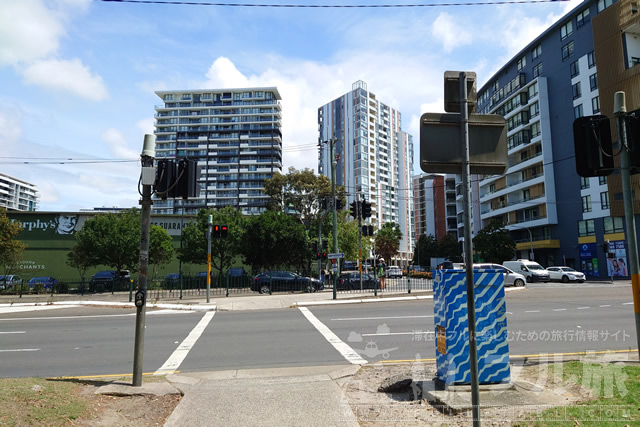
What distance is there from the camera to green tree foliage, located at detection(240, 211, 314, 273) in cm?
3875

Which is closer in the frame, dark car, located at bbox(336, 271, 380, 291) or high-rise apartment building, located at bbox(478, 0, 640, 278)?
dark car, located at bbox(336, 271, 380, 291)

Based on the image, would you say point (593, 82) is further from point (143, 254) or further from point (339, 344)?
point (143, 254)

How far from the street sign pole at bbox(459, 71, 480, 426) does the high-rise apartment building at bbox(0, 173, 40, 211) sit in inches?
6995

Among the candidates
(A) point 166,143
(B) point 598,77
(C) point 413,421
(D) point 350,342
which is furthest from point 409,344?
(A) point 166,143

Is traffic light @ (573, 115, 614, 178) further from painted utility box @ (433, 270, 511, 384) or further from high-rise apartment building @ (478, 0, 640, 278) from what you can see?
high-rise apartment building @ (478, 0, 640, 278)

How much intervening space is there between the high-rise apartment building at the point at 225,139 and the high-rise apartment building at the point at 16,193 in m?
73.8

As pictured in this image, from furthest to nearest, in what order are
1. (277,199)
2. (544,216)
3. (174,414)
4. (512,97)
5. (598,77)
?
1. (512,97)
2. (544,216)
3. (277,199)
4. (598,77)
5. (174,414)

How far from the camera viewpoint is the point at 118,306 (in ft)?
68.5

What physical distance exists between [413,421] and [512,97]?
65668mm

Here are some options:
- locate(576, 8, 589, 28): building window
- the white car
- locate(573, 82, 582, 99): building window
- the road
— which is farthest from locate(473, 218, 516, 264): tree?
the road

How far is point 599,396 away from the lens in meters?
4.86

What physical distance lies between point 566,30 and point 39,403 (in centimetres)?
6367

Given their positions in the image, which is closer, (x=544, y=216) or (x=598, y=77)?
(x=598, y=77)

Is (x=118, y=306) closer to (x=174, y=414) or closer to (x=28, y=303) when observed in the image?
(x=28, y=303)
